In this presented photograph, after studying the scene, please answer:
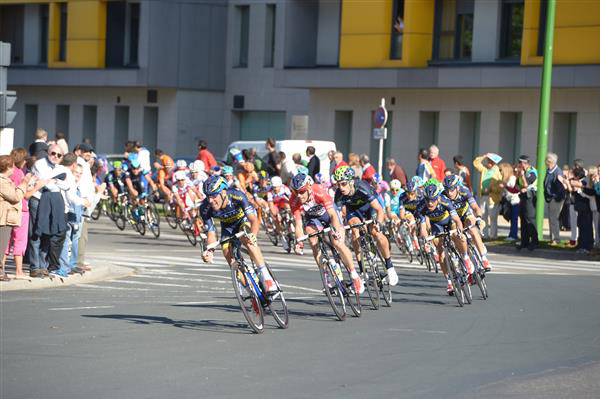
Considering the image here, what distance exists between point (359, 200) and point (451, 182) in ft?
6.04

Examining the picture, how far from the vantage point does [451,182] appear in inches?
674

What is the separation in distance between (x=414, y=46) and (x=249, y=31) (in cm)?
1267

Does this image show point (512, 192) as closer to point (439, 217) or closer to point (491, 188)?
point (491, 188)

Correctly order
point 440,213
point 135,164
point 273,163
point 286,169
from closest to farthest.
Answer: point 440,213, point 135,164, point 286,169, point 273,163

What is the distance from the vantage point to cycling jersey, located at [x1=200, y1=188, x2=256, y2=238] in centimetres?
1328

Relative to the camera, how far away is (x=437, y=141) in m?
41.5

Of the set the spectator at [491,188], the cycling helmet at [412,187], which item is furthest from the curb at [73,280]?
the spectator at [491,188]

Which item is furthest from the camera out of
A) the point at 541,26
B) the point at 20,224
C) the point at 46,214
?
the point at 541,26

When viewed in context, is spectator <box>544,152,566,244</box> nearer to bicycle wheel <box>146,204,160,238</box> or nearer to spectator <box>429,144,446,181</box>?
spectator <box>429,144,446,181</box>

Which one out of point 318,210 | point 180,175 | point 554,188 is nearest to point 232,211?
point 318,210

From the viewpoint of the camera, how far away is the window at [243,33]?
52.8 m

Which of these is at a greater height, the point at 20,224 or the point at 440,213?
the point at 440,213

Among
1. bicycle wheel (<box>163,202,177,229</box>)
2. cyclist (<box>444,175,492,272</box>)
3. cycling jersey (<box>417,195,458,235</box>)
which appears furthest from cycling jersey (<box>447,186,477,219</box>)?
bicycle wheel (<box>163,202,177,229</box>)

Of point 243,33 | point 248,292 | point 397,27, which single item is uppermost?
point 243,33
